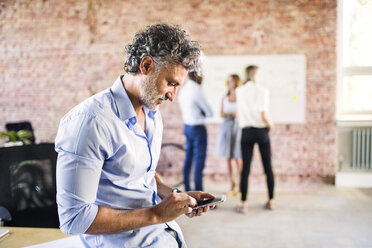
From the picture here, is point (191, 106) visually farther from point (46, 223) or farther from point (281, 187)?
point (46, 223)

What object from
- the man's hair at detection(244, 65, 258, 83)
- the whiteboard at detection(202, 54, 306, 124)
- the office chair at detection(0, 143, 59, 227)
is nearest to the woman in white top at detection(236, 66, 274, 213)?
the man's hair at detection(244, 65, 258, 83)

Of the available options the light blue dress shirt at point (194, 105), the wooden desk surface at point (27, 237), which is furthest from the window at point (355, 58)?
the wooden desk surface at point (27, 237)

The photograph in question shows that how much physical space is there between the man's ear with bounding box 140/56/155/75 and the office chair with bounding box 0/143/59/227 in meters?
1.07

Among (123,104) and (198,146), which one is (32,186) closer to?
(123,104)

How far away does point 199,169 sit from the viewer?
421 cm

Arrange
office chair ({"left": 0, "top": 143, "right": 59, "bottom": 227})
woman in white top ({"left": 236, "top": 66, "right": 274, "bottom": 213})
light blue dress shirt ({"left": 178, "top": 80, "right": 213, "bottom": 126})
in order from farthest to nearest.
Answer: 1. light blue dress shirt ({"left": 178, "top": 80, "right": 213, "bottom": 126})
2. woman in white top ({"left": 236, "top": 66, "right": 274, "bottom": 213})
3. office chair ({"left": 0, "top": 143, "right": 59, "bottom": 227})

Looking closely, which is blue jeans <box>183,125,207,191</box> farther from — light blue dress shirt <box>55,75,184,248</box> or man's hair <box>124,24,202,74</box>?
man's hair <box>124,24,202,74</box>

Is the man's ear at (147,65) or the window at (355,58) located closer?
the man's ear at (147,65)

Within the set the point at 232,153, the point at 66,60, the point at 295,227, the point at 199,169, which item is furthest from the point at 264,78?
the point at 66,60

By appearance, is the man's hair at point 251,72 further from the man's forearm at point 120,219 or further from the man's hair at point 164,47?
the man's forearm at point 120,219

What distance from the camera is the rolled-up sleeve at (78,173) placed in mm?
959

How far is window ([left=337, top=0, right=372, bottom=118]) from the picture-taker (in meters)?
5.07

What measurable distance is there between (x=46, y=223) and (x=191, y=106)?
2.41 meters

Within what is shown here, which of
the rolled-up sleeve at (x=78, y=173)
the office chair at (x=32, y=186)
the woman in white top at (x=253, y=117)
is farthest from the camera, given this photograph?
the woman in white top at (x=253, y=117)
